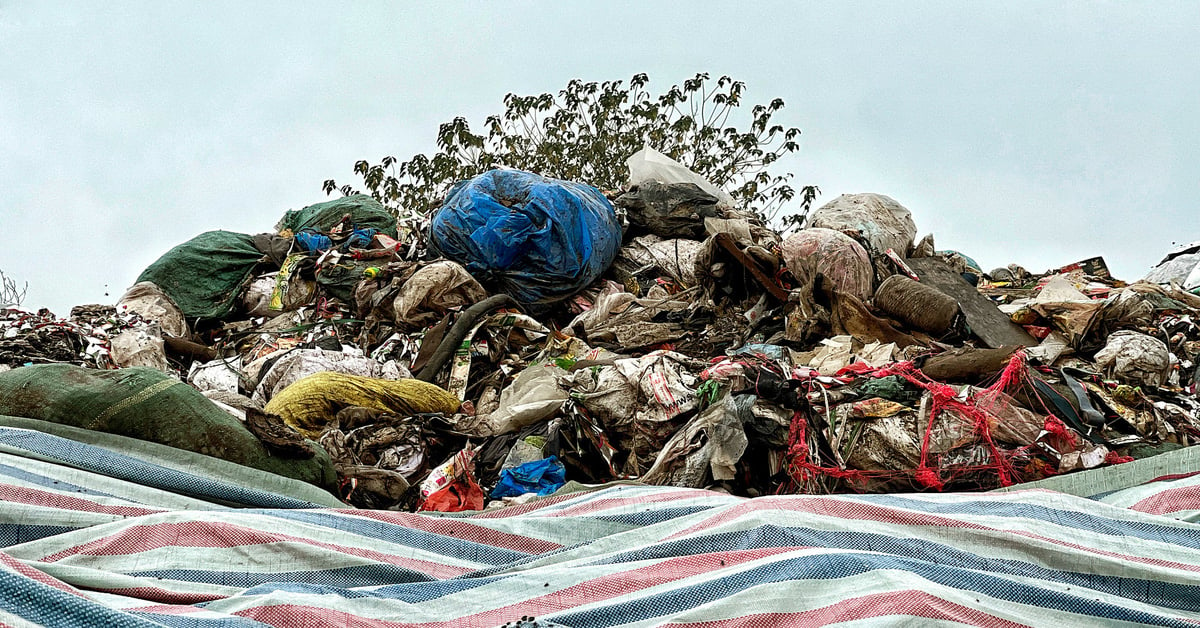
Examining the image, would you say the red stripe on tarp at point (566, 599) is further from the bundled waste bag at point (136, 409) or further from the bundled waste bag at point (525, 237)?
the bundled waste bag at point (525, 237)

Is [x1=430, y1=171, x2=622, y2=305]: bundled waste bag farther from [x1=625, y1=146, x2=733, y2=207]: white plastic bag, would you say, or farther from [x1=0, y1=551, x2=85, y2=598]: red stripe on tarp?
[x1=0, y1=551, x2=85, y2=598]: red stripe on tarp

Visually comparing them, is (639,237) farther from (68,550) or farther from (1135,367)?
(68,550)

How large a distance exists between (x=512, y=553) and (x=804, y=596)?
0.70 metres

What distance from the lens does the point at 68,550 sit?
70.7 inches

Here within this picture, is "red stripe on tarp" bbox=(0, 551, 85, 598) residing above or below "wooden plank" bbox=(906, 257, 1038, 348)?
below

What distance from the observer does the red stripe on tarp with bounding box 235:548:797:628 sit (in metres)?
1.50

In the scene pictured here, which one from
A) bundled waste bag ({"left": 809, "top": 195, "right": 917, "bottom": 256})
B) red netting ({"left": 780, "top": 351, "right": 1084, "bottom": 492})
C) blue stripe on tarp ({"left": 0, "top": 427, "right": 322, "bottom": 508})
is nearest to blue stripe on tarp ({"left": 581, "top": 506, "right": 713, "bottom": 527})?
blue stripe on tarp ({"left": 0, "top": 427, "right": 322, "bottom": 508})

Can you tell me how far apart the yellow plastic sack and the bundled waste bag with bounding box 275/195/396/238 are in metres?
2.45

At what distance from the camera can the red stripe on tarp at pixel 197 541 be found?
1783 millimetres

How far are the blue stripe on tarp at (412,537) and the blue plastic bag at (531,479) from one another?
0.93 meters

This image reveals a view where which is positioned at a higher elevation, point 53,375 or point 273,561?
point 53,375

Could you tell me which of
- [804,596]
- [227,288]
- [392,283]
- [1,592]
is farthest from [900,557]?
[227,288]

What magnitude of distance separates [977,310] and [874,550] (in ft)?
9.69

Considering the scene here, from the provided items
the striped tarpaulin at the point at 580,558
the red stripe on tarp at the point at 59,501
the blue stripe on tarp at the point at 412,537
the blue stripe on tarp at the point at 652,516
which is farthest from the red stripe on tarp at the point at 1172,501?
the red stripe on tarp at the point at 59,501
